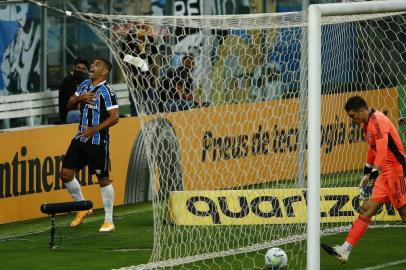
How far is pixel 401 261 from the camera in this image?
1438cm

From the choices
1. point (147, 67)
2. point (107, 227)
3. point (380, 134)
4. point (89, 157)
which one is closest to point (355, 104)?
point (380, 134)

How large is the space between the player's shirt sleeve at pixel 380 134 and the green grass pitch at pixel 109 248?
3.58 ft

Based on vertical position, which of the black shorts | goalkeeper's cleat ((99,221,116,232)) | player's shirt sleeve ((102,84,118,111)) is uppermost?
player's shirt sleeve ((102,84,118,111))

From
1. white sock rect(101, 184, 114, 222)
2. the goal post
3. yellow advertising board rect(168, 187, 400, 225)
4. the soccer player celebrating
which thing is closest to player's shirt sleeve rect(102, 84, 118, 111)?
the soccer player celebrating

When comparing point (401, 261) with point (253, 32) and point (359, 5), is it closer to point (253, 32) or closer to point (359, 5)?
point (359, 5)

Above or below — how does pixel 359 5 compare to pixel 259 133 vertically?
above

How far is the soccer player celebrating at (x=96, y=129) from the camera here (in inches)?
659

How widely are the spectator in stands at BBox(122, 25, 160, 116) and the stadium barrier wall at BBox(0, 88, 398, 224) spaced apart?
1.14m

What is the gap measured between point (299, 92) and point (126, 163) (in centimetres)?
282

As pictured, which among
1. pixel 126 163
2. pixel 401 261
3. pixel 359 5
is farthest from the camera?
pixel 126 163

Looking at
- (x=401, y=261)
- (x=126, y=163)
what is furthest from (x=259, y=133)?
(x=401, y=261)

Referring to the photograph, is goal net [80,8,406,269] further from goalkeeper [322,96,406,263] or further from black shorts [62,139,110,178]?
goalkeeper [322,96,406,263]

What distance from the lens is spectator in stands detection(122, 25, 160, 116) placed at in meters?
15.3

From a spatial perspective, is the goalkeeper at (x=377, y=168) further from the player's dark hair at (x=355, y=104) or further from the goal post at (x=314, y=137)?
the goal post at (x=314, y=137)
